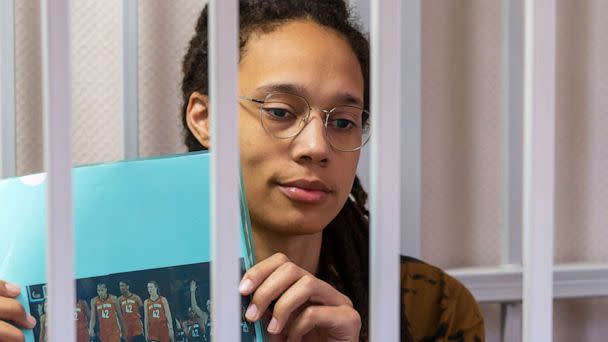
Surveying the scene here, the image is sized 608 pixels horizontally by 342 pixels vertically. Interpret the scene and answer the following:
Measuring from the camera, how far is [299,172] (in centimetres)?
77

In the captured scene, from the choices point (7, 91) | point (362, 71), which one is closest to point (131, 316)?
point (362, 71)

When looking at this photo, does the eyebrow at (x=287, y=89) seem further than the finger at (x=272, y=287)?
Yes

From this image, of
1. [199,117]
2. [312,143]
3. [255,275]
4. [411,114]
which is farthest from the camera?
[411,114]

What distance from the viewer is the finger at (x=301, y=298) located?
0.58 m

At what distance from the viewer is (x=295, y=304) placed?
60cm

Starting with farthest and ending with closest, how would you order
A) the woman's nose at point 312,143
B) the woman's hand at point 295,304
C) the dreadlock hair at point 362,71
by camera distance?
the dreadlock hair at point 362,71 < the woman's nose at point 312,143 < the woman's hand at point 295,304

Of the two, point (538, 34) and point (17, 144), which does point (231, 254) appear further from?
point (17, 144)

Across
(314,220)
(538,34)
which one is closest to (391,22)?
(538,34)

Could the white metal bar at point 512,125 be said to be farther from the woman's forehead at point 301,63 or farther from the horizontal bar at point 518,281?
the woman's forehead at point 301,63

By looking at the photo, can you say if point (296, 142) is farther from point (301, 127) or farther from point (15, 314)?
point (15, 314)

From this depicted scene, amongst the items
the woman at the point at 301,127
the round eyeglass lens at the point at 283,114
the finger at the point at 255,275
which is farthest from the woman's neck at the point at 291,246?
the finger at the point at 255,275

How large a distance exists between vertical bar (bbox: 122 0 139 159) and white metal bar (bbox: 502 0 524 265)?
0.62m

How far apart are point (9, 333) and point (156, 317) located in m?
0.10

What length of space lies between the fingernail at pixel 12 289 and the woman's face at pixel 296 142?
300 mm
